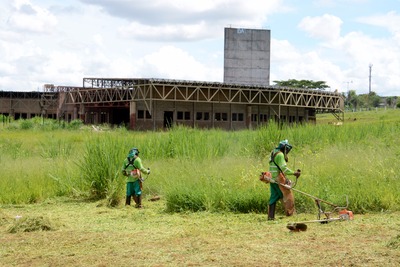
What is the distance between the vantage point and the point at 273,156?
457 inches

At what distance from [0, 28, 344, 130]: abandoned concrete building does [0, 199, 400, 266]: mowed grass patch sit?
29419 millimetres

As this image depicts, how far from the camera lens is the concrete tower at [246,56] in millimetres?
59781

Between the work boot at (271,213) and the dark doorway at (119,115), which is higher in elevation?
the dark doorway at (119,115)

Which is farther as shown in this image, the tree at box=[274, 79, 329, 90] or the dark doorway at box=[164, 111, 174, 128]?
the tree at box=[274, 79, 329, 90]

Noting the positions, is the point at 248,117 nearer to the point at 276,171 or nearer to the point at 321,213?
the point at 321,213

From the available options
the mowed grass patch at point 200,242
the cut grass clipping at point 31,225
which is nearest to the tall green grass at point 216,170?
the mowed grass patch at point 200,242

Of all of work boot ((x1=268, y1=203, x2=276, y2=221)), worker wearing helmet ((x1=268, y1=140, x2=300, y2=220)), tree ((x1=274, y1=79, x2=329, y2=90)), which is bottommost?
work boot ((x1=268, y1=203, x2=276, y2=221))

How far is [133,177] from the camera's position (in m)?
14.2

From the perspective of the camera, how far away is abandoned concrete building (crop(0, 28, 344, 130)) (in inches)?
1766

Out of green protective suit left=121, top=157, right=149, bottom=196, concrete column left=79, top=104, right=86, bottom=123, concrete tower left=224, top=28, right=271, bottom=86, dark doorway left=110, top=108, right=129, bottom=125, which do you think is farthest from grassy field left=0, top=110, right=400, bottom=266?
concrete tower left=224, top=28, right=271, bottom=86

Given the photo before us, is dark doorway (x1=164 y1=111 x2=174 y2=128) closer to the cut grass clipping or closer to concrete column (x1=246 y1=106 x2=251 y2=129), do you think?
concrete column (x1=246 y1=106 x2=251 y2=129)

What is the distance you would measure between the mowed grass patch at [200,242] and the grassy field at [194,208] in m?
0.02

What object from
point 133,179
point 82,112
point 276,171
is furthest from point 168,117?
point 276,171

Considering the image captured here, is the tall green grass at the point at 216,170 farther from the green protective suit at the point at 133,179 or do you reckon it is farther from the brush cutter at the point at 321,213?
the brush cutter at the point at 321,213
